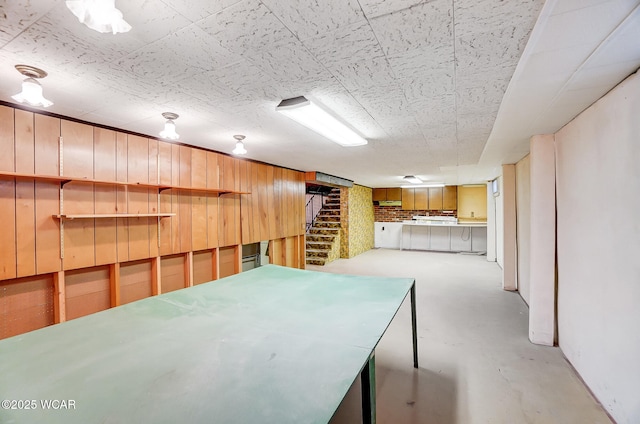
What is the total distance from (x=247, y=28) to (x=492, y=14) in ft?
3.45

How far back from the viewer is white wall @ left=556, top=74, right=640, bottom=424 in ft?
5.05

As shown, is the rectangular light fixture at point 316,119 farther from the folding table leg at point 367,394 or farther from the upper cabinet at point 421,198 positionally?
the upper cabinet at point 421,198

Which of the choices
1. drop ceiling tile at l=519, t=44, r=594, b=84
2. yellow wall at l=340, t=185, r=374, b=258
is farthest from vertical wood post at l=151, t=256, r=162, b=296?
yellow wall at l=340, t=185, r=374, b=258

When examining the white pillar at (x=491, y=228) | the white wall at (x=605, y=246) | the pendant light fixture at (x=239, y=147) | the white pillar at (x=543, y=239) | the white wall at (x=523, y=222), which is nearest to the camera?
the white wall at (x=605, y=246)

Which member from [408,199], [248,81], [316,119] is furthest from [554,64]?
[408,199]

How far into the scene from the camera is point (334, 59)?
59.7 inches

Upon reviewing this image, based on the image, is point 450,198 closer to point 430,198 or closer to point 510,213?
point 430,198

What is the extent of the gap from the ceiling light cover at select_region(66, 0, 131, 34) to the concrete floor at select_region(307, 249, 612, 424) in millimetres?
1868

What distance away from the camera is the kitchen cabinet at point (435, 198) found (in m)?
8.99

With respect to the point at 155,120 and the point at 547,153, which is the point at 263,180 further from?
the point at 547,153

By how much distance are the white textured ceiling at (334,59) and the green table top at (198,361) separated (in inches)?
57.7

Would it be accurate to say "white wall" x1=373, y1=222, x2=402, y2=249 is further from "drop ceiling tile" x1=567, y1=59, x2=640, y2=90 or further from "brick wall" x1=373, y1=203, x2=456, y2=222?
"drop ceiling tile" x1=567, y1=59, x2=640, y2=90

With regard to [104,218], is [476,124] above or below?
above

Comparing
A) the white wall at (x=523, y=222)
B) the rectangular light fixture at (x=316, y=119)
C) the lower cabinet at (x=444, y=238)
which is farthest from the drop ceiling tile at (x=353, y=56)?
the lower cabinet at (x=444, y=238)
